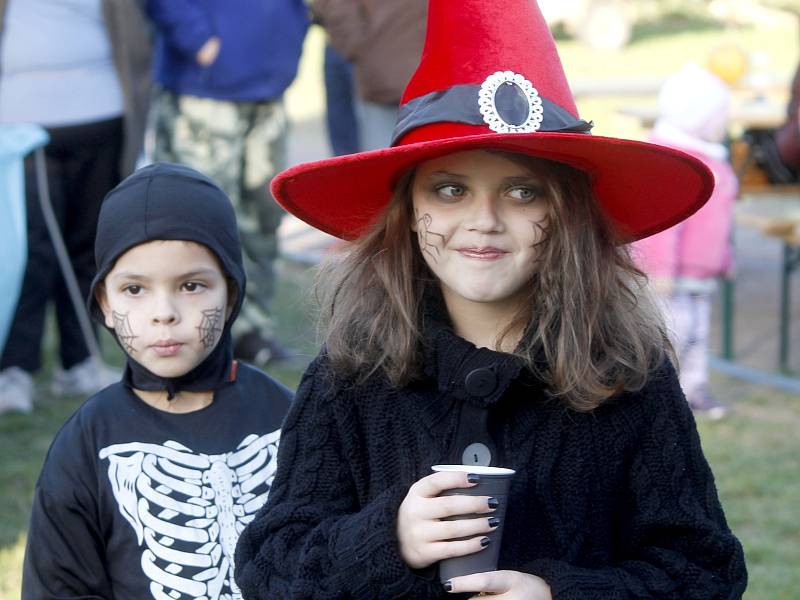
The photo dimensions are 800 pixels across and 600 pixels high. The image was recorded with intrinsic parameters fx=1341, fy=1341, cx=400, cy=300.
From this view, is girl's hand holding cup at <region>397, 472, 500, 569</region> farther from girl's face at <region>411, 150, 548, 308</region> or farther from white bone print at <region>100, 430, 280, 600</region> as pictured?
white bone print at <region>100, 430, 280, 600</region>

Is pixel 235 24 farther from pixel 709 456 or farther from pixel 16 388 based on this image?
pixel 709 456

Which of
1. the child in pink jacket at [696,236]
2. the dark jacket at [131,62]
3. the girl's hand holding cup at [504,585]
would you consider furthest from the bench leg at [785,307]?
the girl's hand holding cup at [504,585]

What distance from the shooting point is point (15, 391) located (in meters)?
6.16

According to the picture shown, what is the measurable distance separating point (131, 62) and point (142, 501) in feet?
12.0

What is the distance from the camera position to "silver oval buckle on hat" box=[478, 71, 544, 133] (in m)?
2.13

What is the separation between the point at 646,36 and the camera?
987 inches

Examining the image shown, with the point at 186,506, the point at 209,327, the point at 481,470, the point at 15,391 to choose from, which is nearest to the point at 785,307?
the point at 15,391

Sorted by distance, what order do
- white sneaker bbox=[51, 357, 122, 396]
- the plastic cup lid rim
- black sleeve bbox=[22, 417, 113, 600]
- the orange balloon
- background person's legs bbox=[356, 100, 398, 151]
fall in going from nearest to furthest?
the plastic cup lid rim, black sleeve bbox=[22, 417, 113, 600], white sneaker bbox=[51, 357, 122, 396], background person's legs bbox=[356, 100, 398, 151], the orange balloon

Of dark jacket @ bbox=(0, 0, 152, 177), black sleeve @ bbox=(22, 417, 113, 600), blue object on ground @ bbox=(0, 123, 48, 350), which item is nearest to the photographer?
black sleeve @ bbox=(22, 417, 113, 600)

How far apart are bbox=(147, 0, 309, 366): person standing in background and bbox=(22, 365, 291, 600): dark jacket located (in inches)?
139

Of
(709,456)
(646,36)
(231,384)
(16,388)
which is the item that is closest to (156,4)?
(16,388)

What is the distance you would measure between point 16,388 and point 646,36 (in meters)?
20.6

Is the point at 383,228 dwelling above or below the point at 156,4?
below

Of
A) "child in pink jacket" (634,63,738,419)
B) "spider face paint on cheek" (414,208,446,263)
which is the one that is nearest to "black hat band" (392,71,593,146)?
"spider face paint on cheek" (414,208,446,263)
